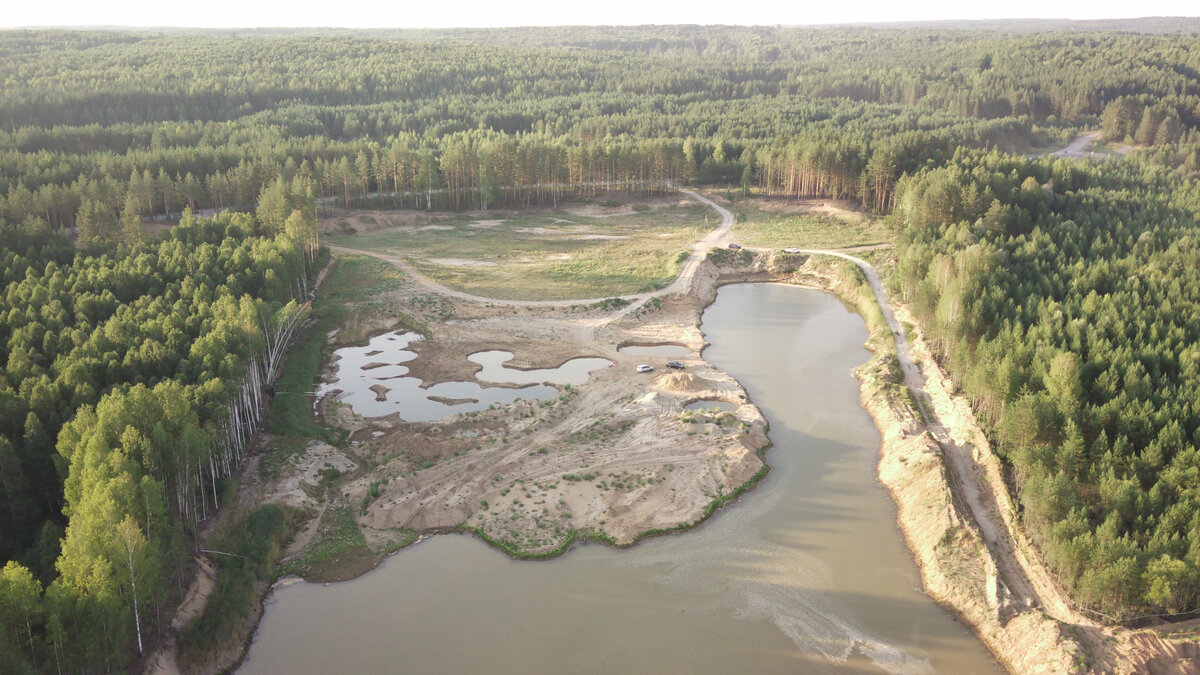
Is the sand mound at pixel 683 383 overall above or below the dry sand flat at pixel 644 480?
above

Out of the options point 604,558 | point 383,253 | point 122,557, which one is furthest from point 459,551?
point 383,253

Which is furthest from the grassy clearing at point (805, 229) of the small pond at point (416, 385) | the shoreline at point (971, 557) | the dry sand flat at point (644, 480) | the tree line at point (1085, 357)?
the small pond at point (416, 385)

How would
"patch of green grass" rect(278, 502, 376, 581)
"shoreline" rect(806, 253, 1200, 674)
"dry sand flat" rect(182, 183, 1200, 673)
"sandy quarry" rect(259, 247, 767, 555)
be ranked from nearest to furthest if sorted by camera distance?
"shoreline" rect(806, 253, 1200, 674), "dry sand flat" rect(182, 183, 1200, 673), "patch of green grass" rect(278, 502, 376, 581), "sandy quarry" rect(259, 247, 767, 555)

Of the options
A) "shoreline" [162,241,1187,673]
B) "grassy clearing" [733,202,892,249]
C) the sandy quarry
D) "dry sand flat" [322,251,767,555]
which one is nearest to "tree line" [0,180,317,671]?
the sandy quarry

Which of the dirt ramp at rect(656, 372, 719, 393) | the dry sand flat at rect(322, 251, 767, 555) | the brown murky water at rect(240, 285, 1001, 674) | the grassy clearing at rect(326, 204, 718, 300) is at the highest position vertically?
the grassy clearing at rect(326, 204, 718, 300)

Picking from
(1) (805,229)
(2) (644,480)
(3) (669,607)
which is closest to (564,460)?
(2) (644,480)

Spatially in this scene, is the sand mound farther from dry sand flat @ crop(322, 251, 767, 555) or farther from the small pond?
the small pond

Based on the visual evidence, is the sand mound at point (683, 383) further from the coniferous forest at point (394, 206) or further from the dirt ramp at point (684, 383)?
the coniferous forest at point (394, 206)

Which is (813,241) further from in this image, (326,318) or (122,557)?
(122,557)
